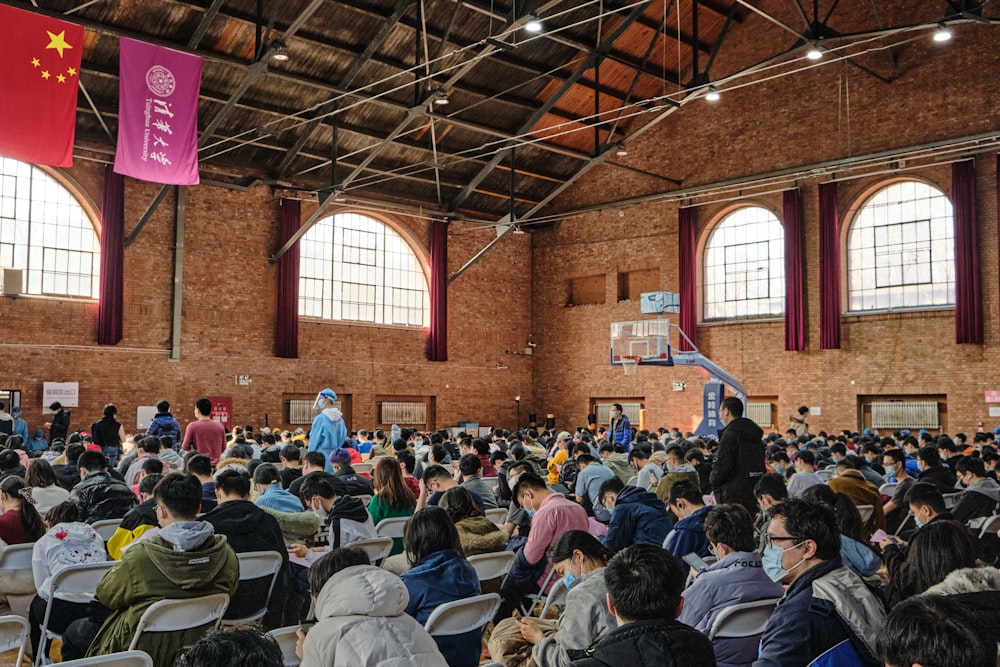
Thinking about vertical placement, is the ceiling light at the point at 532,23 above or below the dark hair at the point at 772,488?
above

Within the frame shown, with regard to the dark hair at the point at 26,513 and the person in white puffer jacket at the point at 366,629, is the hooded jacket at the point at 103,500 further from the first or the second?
the person in white puffer jacket at the point at 366,629

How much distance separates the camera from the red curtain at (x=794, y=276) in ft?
67.4

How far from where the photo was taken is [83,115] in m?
17.3

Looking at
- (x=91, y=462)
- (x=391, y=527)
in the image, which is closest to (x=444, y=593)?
(x=391, y=527)

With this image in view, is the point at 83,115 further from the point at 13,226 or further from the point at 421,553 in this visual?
the point at 421,553

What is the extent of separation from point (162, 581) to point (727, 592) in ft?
8.02

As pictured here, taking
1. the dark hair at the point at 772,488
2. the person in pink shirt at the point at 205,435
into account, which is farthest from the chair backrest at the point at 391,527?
the person in pink shirt at the point at 205,435

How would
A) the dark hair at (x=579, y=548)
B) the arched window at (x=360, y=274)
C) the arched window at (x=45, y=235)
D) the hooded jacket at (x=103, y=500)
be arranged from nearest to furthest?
the dark hair at (x=579, y=548) < the hooded jacket at (x=103, y=500) < the arched window at (x=45, y=235) < the arched window at (x=360, y=274)

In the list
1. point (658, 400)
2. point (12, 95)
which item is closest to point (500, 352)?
point (658, 400)

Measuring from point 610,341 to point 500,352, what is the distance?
133 inches

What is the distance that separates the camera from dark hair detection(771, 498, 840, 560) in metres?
3.29

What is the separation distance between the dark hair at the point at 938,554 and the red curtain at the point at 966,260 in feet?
55.3

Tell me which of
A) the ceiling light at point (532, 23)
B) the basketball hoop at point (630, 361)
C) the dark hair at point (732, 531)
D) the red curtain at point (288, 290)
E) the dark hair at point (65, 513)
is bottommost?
the dark hair at point (65, 513)

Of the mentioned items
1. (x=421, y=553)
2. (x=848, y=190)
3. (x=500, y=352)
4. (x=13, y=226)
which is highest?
(x=848, y=190)
